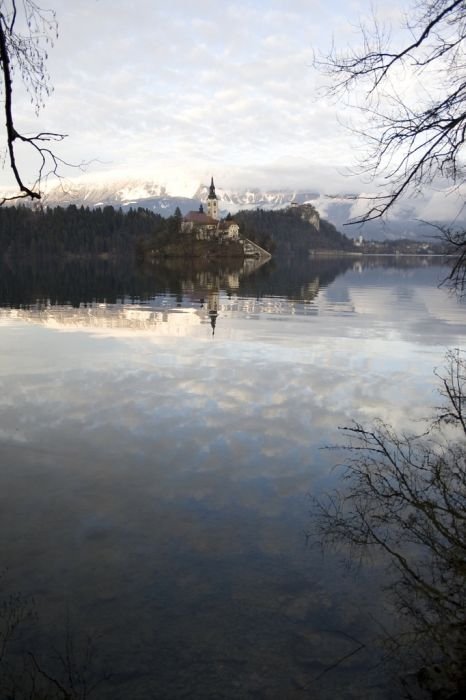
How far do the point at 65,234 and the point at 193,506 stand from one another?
183 meters

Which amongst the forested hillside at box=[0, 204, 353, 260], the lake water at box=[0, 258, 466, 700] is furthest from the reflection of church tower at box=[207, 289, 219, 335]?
the forested hillside at box=[0, 204, 353, 260]

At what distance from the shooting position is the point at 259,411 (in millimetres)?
12758

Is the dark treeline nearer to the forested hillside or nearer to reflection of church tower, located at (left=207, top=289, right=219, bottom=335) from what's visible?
the forested hillside

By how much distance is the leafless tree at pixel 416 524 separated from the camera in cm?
552

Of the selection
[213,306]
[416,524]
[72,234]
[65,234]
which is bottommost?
[416,524]

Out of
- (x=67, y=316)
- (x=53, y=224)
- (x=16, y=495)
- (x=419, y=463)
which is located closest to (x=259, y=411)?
(x=419, y=463)

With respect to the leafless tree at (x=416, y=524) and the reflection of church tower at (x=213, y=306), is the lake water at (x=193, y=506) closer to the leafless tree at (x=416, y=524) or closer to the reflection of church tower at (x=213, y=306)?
the leafless tree at (x=416, y=524)

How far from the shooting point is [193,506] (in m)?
8.13

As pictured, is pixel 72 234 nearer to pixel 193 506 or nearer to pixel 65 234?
pixel 65 234

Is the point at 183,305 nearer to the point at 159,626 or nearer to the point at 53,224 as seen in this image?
the point at 159,626

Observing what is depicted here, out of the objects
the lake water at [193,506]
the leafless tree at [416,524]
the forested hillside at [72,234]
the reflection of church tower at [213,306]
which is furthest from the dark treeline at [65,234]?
the leafless tree at [416,524]

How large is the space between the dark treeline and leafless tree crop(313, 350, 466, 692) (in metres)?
157

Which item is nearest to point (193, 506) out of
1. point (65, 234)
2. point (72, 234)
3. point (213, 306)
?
point (213, 306)

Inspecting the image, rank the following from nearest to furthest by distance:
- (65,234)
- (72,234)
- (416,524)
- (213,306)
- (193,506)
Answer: (416,524) → (193,506) → (213,306) → (65,234) → (72,234)
